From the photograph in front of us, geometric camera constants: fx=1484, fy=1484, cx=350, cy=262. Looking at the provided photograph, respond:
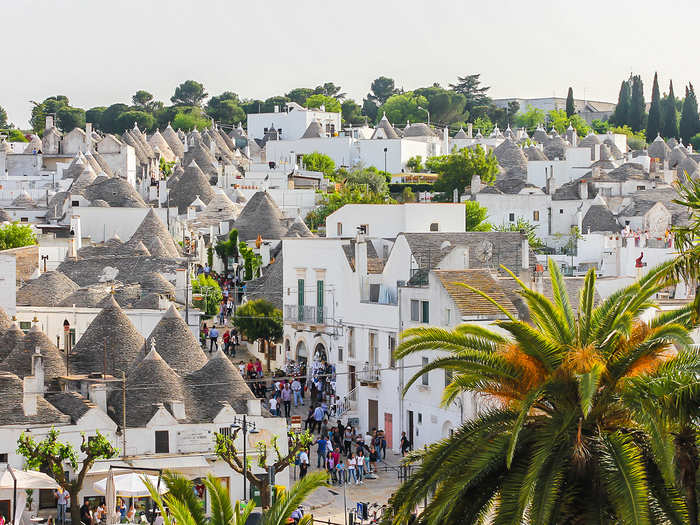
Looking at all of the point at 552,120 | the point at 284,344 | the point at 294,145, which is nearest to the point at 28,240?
the point at 284,344

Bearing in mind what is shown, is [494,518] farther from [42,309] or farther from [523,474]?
[42,309]

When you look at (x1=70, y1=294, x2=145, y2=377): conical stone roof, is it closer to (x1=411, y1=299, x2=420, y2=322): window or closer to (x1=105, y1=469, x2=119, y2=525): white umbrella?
(x1=411, y1=299, x2=420, y2=322): window

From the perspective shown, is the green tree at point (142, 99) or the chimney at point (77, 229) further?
the green tree at point (142, 99)

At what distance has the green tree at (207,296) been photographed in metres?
59.2

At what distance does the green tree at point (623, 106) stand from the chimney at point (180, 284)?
335 feet

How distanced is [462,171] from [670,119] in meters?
63.0

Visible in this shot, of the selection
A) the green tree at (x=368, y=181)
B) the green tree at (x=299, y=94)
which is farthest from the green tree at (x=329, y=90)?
the green tree at (x=368, y=181)

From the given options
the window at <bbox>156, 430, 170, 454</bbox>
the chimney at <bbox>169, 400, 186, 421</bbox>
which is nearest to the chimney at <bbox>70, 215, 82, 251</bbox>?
the chimney at <bbox>169, 400, 186, 421</bbox>

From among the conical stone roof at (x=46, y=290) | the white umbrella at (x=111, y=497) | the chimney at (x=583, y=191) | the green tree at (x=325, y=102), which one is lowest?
the white umbrella at (x=111, y=497)

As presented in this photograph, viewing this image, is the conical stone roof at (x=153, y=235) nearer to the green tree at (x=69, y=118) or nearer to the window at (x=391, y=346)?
the window at (x=391, y=346)

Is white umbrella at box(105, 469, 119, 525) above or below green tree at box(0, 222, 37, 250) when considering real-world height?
below

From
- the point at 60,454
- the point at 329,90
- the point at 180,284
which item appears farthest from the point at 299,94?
the point at 60,454

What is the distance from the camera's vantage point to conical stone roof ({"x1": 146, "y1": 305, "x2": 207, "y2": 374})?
42.4 metres

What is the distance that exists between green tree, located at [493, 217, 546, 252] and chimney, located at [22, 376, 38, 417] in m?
44.6
